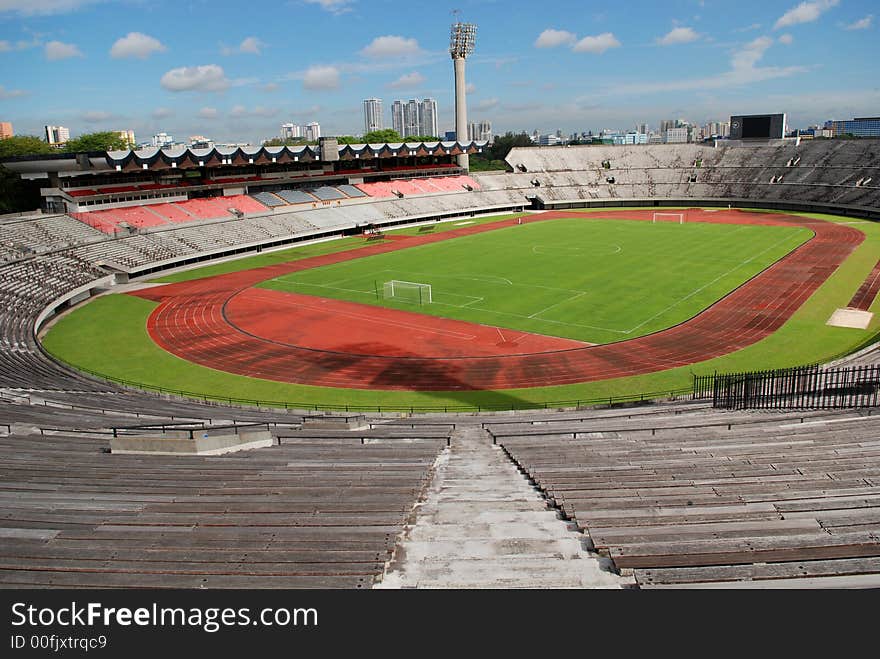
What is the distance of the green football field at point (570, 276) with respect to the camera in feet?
136

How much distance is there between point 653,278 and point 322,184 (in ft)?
187

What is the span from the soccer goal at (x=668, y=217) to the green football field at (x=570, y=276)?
19.1 feet

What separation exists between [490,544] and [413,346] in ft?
86.3

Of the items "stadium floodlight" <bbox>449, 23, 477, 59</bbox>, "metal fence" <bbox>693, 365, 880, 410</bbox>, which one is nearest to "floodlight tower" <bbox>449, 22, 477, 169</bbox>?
"stadium floodlight" <bbox>449, 23, 477, 59</bbox>

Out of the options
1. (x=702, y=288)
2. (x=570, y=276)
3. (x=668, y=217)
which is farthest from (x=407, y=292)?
(x=668, y=217)

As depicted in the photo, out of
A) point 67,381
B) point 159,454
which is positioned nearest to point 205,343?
point 67,381

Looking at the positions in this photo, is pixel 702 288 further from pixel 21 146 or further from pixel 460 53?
pixel 21 146

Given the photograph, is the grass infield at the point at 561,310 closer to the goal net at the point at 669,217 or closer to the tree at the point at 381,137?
the goal net at the point at 669,217

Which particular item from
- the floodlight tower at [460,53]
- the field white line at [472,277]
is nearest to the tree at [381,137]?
the floodlight tower at [460,53]

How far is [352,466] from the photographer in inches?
581

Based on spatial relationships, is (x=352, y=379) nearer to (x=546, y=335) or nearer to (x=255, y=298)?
(x=546, y=335)

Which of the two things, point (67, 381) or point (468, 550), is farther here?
point (67, 381)

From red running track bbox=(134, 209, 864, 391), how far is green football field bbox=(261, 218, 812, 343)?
212cm

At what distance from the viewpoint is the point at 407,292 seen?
162ft
